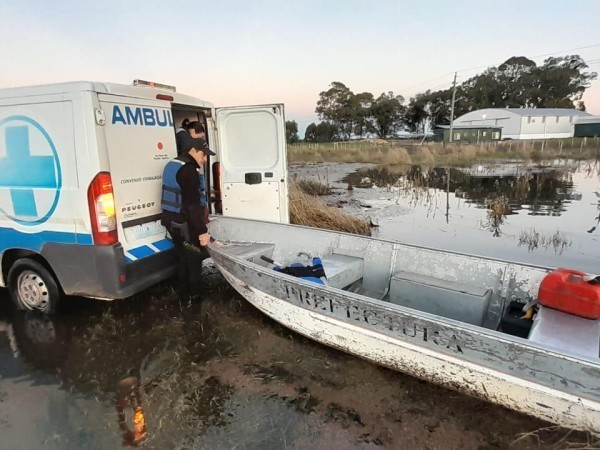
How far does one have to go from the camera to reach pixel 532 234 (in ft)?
26.9

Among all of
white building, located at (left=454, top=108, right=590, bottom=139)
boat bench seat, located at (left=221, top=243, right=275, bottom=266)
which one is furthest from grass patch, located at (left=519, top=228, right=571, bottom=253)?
white building, located at (left=454, top=108, right=590, bottom=139)

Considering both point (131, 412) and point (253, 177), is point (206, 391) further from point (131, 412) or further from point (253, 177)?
point (253, 177)

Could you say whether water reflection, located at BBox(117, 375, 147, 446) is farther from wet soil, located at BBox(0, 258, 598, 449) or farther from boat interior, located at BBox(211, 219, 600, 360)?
boat interior, located at BBox(211, 219, 600, 360)

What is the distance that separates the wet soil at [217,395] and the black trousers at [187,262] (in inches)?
16.1

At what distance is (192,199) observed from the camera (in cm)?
419

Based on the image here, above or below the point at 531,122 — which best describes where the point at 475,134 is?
below

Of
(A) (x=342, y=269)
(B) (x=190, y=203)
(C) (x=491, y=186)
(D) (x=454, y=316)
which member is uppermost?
(B) (x=190, y=203)

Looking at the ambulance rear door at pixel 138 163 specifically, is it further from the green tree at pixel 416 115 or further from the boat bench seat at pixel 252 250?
the green tree at pixel 416 115

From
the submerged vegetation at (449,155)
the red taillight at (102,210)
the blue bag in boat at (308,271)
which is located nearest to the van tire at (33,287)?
the red taillight at (102,210)

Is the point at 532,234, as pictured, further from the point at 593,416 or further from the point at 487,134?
the point at 487,134

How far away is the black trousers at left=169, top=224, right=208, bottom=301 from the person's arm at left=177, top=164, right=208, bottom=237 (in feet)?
0.41

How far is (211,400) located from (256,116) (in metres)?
3.68

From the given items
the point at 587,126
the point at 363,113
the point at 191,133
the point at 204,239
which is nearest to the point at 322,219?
the point at 191,133

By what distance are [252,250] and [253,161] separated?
1.44m
